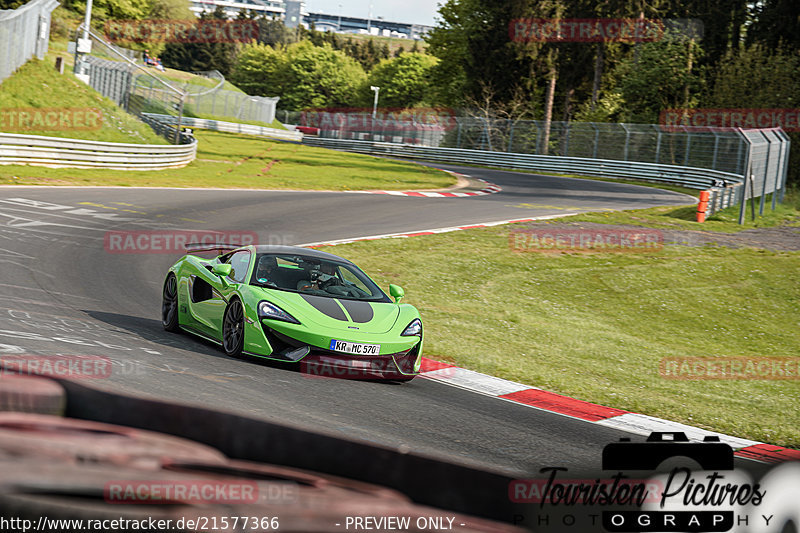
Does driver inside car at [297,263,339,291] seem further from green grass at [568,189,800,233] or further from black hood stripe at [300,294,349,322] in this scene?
green grass at [568,189,800,233]

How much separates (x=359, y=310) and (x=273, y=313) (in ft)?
3.49

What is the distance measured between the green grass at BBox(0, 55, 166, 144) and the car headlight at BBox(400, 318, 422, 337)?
2470 cm

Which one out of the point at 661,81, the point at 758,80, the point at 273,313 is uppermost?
the point at 661,81

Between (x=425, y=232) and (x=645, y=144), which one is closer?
(x=425, y=232)

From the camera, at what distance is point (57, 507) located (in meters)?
2.42

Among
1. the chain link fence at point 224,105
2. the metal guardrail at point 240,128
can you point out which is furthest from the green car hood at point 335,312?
the chain link fence at point 224,105

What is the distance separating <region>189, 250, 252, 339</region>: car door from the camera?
952cm

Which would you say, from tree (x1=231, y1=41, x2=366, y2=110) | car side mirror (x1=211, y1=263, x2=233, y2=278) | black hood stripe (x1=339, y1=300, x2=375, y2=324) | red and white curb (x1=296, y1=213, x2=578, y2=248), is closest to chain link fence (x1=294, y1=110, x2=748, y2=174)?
red and white curb (x1=296, y1=213, x2=578, y2=248)

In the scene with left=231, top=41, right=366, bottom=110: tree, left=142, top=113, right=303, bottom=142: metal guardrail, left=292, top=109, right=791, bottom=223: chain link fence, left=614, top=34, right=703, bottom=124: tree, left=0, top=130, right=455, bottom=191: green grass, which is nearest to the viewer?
left=0, top=130, right=455, bottom=191: green grass

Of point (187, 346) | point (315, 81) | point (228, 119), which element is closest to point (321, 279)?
point (187, 346)

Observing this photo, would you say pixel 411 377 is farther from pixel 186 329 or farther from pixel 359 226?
pixel 359 226

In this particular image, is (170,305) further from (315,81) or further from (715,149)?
(315,81)

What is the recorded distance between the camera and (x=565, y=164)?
161 feet

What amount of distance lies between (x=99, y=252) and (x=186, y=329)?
6086 millimetres
